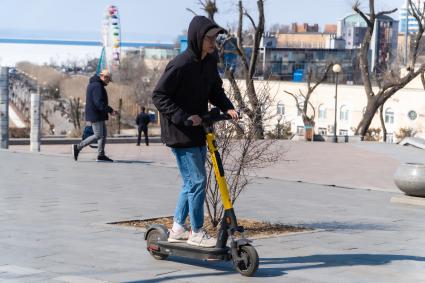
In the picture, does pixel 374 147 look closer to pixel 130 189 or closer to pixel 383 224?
pixel 130 189

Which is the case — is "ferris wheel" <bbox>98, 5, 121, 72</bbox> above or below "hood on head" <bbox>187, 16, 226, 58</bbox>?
above

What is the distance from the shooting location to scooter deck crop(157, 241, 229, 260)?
22.2 feet

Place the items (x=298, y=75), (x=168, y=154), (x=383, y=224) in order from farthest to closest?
(x=298, y=75), (x=168, y=154), (x=383, y=224)

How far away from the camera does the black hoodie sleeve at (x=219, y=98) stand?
23.8ft

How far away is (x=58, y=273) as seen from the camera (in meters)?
6.70

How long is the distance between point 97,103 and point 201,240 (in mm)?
9882

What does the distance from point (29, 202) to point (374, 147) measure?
1935cm

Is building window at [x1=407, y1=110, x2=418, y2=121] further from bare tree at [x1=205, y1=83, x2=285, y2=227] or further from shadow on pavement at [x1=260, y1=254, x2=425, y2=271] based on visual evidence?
shadow on pavement at [x1=260, y1=254, x2=425, y2=271]

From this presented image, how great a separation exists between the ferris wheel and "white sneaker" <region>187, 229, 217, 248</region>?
109 metres

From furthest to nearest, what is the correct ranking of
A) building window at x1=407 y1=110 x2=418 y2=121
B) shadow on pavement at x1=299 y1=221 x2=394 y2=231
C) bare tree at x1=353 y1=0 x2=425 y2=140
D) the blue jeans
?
building window at x1=407 y1=110 x2=418 y2=121 → bare tree at x1=353 y1=0 x2=425 y2=140 → shadow on pavement at x1=299 y1=221 x2=394 y2=231 → the blue jeans

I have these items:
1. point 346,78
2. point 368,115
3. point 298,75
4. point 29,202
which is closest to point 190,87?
point 29,202

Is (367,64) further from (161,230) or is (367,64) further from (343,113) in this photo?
(161,230)

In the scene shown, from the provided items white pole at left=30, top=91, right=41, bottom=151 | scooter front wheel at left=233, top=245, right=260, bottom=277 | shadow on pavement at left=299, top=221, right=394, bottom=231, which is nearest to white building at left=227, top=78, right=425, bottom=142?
white pole at left=30, top=91, right=41, bottom=151

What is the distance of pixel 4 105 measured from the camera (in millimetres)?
20984
